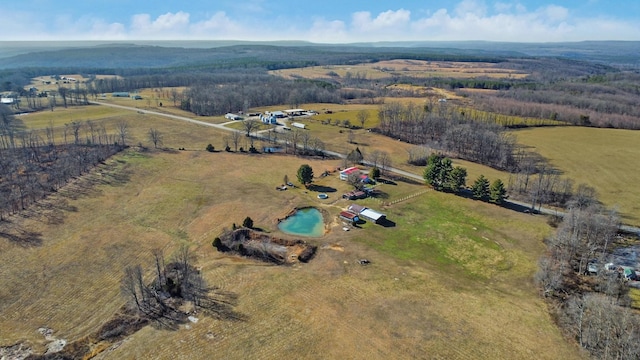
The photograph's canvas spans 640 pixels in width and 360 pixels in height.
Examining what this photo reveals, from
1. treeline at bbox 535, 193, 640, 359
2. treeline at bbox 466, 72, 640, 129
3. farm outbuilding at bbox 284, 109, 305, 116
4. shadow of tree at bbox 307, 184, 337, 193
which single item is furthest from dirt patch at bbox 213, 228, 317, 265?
treeline at bbox 466, 72, 640, 129

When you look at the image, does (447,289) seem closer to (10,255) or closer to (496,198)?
(496,198)

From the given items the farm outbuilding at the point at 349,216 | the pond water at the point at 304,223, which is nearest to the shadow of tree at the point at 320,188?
the pond water at the point at 304,223

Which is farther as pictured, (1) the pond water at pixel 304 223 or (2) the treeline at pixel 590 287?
(1) the pond water at pixel 304 223

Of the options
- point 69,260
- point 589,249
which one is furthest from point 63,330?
point 589,249

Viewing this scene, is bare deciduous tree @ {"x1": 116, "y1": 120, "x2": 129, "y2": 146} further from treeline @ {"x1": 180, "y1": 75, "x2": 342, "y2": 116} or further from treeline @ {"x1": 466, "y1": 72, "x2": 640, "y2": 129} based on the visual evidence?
treeline @ {"x1": 466, "y1": 72, "x2": 640, "y2": 129}

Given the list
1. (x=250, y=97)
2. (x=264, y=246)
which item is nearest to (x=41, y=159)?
(x=264, y=246)

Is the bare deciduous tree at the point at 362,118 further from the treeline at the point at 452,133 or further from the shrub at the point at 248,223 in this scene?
the shrub at the point at 248,223
